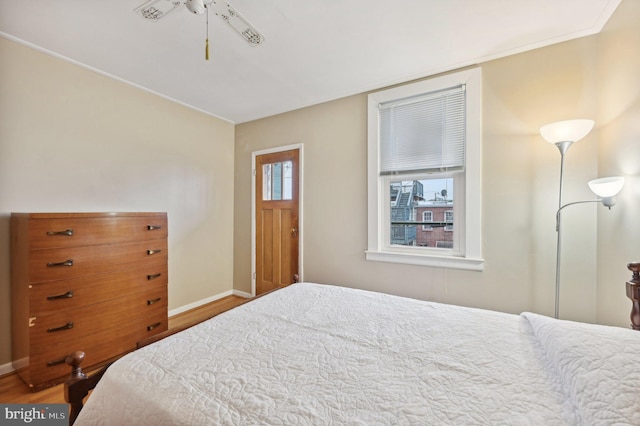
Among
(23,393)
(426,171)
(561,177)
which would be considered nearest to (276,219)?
(426,171)

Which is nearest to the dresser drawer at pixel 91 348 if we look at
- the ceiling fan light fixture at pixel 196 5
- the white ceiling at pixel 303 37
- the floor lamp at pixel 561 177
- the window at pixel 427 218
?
the white ceiling at pixel 303 37

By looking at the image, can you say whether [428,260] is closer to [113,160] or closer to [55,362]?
[55,362]

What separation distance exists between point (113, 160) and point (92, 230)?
89 centimetres

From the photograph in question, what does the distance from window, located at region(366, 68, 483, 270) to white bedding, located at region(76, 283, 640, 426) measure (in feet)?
3.85

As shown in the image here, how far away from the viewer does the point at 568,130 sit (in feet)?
5.74

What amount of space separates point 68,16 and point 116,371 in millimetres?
2320

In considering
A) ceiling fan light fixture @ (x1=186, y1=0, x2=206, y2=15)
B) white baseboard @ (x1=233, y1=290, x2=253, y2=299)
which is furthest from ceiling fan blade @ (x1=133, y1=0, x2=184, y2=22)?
white baseboard @ (x1=233, y1=290, x2=253, y2=299)

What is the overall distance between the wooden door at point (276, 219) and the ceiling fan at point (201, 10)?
1612 mm

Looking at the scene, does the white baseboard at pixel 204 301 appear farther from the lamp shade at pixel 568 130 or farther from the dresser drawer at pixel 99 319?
the lamp shade at pixel 568 130

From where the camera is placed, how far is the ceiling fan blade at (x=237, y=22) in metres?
1.69

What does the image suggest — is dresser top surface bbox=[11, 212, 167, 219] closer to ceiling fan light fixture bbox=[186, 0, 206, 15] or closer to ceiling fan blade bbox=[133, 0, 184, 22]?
ceiling fan blade bbox=[133, 0, 184, 22]

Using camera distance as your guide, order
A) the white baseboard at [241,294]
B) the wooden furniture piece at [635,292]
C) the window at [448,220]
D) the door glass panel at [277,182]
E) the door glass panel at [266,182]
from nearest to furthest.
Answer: the wooden furniture piece at [635,292] → the window at [448,220] → the door glass panel at [277,182] → the door glass panel at [266,182] → the white baseboard at [241,294]

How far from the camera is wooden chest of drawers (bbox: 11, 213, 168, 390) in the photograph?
1.84 m

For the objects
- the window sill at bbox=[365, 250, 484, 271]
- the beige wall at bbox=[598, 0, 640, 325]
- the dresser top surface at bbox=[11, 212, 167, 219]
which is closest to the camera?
the beige wall at bbox=[598, 0, 640, 325]
